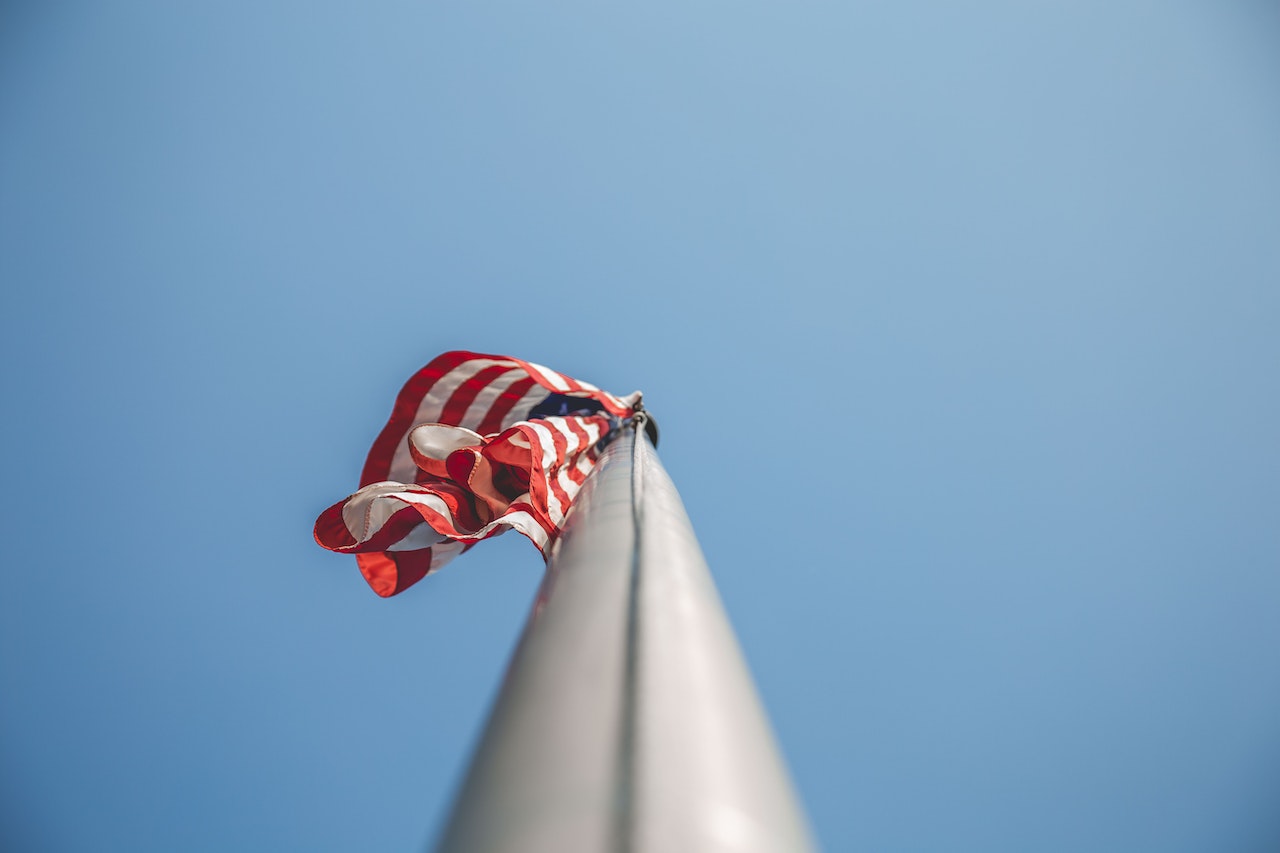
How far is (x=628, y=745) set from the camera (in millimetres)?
436

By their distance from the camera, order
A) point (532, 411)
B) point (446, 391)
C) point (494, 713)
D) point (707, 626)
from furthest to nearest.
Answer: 1. point (532, 411)
2. point (446, 391)
3. point (707, 626)
4. point (494, 713)

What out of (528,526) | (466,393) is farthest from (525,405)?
(528,526)

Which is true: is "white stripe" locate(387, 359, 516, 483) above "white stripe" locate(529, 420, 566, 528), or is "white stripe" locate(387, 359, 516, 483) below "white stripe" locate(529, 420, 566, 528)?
above

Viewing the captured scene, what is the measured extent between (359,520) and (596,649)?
208 centimetres

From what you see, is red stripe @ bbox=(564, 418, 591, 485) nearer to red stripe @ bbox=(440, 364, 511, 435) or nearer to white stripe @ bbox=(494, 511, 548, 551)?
red stripe @ bbox=(440, 364, 511, 435)

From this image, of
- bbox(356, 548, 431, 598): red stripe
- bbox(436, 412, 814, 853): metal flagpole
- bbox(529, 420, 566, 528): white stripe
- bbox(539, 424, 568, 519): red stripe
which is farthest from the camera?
bbox(356, 548, 431, 598): red stripe

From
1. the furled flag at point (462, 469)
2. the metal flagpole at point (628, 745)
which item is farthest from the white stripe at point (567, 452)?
the metal flagpole at point (628, 745)

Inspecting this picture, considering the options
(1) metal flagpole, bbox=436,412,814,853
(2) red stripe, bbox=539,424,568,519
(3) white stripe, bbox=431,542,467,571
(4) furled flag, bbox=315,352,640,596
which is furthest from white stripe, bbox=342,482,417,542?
(1) metal flagpole, bbox=436,412,814,853

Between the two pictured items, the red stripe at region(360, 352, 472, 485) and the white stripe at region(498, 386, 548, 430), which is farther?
the white stripe at region(498, 386, 548, 430)

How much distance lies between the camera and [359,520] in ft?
7.79

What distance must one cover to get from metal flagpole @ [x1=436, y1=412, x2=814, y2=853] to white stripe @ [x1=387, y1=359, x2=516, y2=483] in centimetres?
270

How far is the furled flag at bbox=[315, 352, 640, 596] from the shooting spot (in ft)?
7.50

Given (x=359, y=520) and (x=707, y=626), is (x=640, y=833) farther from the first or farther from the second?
(x=359, y=520)

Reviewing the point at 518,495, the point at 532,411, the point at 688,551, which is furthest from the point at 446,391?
the point at 688,551
